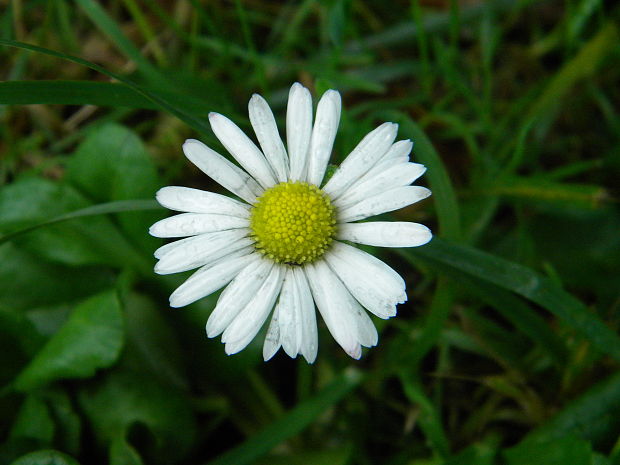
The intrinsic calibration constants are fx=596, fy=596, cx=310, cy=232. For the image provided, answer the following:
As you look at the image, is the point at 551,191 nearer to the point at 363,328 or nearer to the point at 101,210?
the point at 363,328

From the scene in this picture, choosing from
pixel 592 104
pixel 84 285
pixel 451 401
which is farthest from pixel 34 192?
pixel 592 104

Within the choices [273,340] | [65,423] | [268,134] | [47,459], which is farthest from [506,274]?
[65,423]

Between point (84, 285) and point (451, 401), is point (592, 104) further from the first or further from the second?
point (84, 285)

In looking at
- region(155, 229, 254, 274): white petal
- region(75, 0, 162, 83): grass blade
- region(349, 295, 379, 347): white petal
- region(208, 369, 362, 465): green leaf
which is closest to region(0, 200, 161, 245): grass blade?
region(155, 229, 254, 274): white petal

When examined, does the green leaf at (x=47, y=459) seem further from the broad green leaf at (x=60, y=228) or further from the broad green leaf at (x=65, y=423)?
the broad green leaf at (x=60, y=228)

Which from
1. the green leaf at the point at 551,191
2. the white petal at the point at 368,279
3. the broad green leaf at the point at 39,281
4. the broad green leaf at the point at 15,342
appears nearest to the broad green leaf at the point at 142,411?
the broad green leaf at the point at 15,342

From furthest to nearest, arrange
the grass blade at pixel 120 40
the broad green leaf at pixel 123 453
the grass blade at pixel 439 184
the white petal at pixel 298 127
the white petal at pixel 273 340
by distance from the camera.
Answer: the grass blade at pixel 120 40
the grass blade at pixel 439 184
the broad green leaf at pixel 123 453
the white petal at pixel 298 127
the white petal at pixel 273 340
